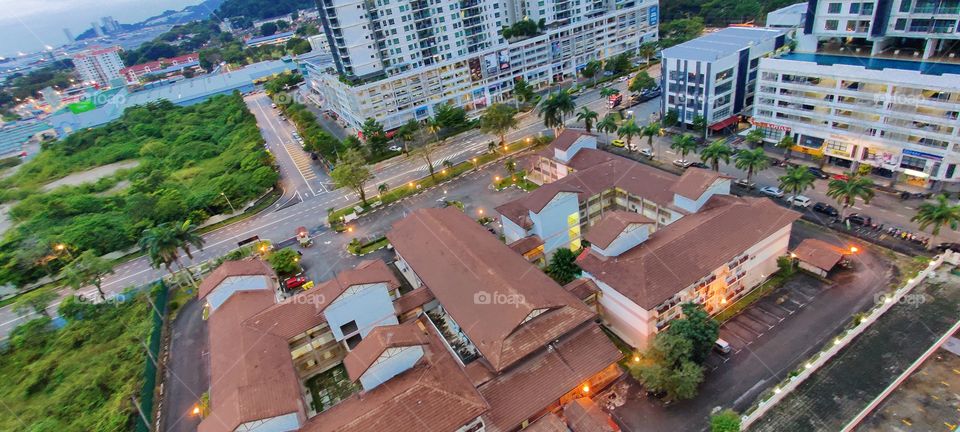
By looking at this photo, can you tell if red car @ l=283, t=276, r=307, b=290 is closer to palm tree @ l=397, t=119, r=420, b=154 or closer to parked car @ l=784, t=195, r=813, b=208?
palm tree @ l=397, t=119, r=420, b=154

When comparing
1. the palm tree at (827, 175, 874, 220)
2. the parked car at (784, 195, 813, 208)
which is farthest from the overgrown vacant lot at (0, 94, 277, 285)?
the palm tree at (827, 175, 874, 220)

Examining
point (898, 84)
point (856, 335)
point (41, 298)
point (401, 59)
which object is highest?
point (401, 59)

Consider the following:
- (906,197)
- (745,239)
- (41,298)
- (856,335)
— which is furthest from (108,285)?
(906,197)

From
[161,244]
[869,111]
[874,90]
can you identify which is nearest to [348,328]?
[161,244]

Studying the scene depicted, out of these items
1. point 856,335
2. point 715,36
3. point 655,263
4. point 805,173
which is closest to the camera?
point 856,335

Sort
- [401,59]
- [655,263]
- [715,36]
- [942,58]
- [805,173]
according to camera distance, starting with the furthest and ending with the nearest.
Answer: [401,59]
[715,36]
[942,58]
[805,173]
[655,263]

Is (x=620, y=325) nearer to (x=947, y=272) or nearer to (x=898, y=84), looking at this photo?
(x=947, y=272)

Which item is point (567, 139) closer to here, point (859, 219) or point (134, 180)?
point (859, 219)

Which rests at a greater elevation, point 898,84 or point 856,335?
point 898,84
